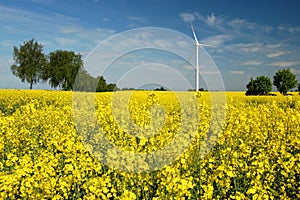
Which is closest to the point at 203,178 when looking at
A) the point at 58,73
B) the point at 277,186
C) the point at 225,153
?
the point at 225,153

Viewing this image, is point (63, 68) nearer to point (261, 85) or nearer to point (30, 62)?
point (30, 62)

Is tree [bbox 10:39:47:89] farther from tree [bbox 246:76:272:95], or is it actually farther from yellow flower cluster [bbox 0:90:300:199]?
yellow flower cluster [bbox 0:90:300:199]

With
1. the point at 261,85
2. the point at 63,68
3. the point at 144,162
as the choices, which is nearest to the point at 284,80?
the point at 261,85

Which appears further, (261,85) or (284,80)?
(284,80)

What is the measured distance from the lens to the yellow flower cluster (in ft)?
15.7

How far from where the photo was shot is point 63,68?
5778 centimetres

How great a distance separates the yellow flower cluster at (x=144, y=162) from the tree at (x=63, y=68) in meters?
47.9

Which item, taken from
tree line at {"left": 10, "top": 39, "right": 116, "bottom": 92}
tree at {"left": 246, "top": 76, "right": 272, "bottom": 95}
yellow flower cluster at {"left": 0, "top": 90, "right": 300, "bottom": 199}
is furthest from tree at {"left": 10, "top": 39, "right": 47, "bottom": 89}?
yellow flower cluster at {"left": 0, "top": 90, "right": 300, "bottom": 199}

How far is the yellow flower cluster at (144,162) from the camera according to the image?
4797 mm

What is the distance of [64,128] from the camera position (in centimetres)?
910

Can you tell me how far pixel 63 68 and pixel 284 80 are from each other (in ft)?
126

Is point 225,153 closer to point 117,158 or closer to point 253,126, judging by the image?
point 117,158

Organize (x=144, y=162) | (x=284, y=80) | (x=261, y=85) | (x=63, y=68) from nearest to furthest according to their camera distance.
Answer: (x=144, y=162)
(x=261, y=85)
(x=63, y=68)
(x=284, y=80)

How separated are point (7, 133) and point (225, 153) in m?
4.93
